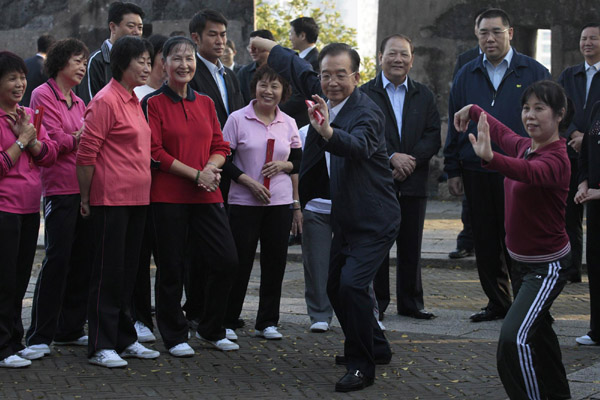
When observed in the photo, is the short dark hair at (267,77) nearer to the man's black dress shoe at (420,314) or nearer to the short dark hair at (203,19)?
the short dark hair at (203,19)

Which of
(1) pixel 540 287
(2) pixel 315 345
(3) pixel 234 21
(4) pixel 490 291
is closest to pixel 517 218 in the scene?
(1) pixel 540 287

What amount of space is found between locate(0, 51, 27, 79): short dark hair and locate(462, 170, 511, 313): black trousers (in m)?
3.54

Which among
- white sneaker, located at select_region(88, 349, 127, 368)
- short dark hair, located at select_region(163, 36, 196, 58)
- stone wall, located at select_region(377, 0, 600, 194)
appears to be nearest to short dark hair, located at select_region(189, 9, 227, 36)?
short dark hair, located at select_region(163, 36, 196, 58)

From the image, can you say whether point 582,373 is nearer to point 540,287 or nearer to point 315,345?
point 540,287

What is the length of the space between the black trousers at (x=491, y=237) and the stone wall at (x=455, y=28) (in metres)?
7.84

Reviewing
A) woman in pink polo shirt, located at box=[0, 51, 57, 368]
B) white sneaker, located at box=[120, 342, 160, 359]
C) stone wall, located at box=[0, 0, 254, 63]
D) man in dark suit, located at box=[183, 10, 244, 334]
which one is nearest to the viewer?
woman in pink polo shirt, located at box=[0, 51, 57, 368]

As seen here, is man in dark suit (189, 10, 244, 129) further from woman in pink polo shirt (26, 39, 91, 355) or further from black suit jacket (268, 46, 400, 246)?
black suit jacket (268, 46, 400, 246)

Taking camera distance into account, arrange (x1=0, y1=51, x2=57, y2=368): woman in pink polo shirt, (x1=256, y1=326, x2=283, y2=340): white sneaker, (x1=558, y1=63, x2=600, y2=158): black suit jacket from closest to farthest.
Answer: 1. (x1=0, y1=51, x2=57, y2=368): woman in pink polo shirt
2. (x1=256, y1=326, x2=283, y2=340): white sneaker
3. (x1=558, y1=63, x2=600, y2=158): black suit jacket

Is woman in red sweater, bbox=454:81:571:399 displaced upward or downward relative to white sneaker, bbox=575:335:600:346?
upward

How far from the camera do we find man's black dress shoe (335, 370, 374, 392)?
5.67 meters

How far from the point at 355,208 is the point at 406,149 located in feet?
6.96

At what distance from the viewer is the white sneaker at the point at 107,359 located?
20.1 feet

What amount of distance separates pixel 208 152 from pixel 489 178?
2334mm

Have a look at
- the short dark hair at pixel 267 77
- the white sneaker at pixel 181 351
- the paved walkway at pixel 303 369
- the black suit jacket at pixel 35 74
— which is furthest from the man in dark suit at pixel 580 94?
the black suit jacket at pixel 35 74
